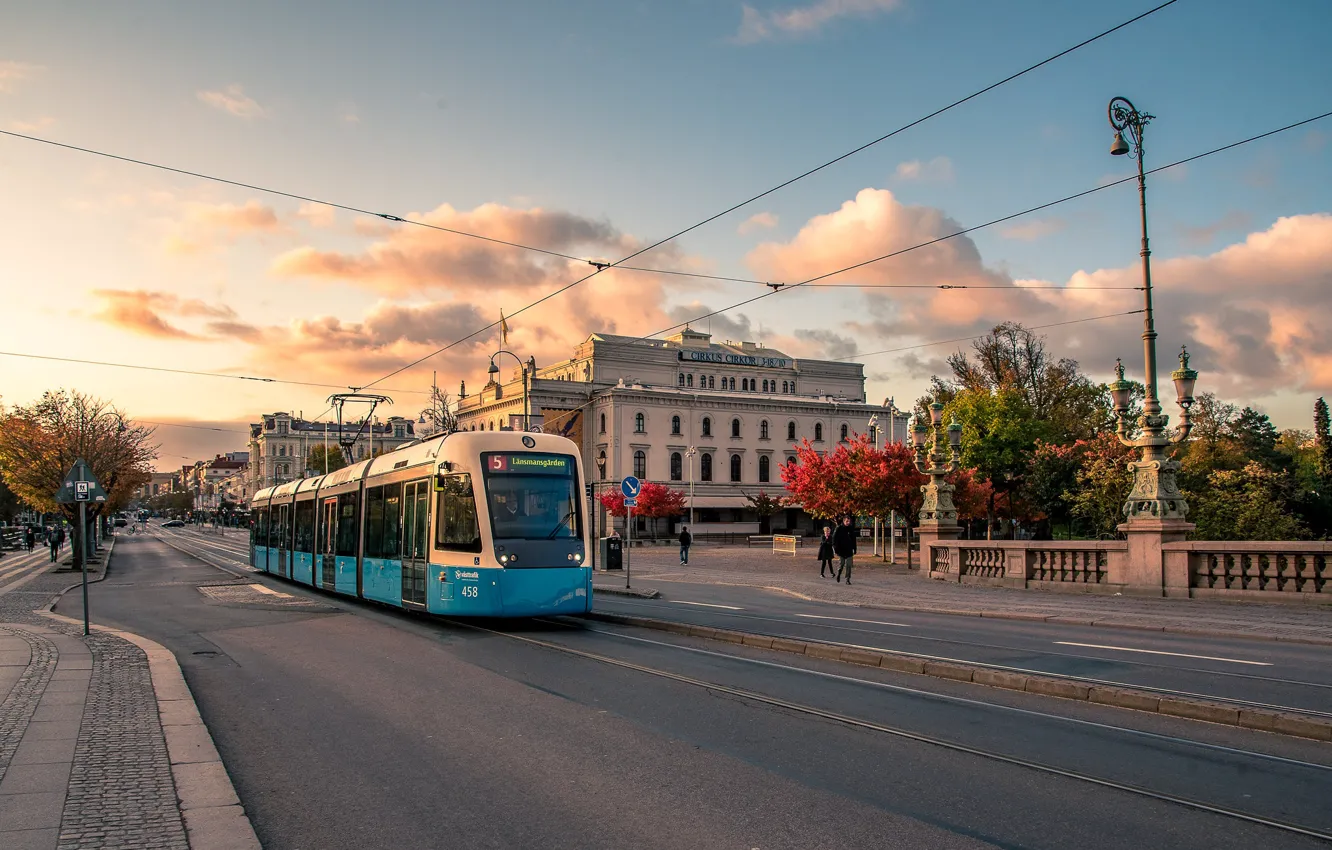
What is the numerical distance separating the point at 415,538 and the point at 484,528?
2.52 meters

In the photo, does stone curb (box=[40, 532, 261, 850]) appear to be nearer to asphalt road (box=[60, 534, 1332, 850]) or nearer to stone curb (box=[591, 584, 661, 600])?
asphalt road (box=[60, 534, 1332, 850])

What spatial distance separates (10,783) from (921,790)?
5.92 metres

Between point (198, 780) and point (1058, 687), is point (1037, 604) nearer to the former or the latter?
point (1058, 687)

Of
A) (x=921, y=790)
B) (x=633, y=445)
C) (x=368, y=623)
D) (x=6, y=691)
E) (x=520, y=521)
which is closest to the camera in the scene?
(x=921, y=790)

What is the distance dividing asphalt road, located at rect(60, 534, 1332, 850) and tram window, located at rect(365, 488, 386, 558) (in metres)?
6.95

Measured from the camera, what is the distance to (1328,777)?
22.3 feet

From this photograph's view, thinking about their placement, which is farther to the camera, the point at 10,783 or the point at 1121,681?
the point at 1121,681

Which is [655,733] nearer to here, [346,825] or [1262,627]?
[346,825]

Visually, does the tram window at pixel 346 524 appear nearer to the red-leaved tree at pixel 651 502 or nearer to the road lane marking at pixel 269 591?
the road lane marking at pixel 269 591

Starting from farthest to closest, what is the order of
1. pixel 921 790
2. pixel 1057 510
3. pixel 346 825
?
1. pixel 1057 510
2. pixel 921 790
3. pixel 346 825

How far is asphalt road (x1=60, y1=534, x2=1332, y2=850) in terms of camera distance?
18.9 ft

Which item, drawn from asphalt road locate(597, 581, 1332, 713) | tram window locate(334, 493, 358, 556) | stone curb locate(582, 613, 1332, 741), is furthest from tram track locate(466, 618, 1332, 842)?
tram window locate(334, 493, 358, 556)

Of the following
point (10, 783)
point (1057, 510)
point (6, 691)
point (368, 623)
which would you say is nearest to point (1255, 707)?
point (10, 783)

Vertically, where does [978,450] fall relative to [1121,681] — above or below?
above
